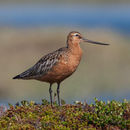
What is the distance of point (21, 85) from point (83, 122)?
17.1 meters

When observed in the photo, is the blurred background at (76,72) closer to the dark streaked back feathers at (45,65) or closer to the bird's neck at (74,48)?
the dark streaked back feathers at (45,65)

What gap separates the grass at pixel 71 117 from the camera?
10172 millimetres

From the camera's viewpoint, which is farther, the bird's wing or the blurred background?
the blurred background

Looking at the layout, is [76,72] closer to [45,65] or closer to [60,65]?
[45,65]

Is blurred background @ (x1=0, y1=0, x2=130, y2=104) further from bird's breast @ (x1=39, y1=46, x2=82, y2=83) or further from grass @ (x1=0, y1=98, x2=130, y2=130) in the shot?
grass @ (x1=0, y1=98, x2=130, y2=130)

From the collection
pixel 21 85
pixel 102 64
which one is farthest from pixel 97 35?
pixel 21 85

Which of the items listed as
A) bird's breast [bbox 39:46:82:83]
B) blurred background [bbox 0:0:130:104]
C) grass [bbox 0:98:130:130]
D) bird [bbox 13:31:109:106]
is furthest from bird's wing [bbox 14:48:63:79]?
blurred background [bbox 0:0:130:104]

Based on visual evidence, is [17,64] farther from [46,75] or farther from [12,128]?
[12,128]

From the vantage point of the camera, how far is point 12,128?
398 inches

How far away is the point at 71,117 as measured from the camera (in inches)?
418

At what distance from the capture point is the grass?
1017 cm

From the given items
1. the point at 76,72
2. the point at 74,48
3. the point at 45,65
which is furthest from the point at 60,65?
the point at 76,72

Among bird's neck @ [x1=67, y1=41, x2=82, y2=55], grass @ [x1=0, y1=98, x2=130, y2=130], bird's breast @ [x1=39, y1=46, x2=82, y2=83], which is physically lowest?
grass @ [x1=0, y1=98, x2=130, y2=130]

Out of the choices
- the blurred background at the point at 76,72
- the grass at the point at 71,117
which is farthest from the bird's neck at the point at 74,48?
the blurred background at the point at 76,72
